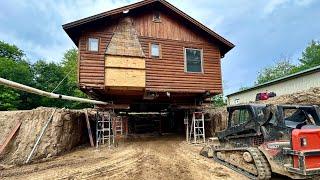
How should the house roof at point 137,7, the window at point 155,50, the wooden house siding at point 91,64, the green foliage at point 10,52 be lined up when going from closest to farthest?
the wooden house siding at point 91,64, the house roof at point 137,7, the window at point 155,50, the green foliage at point 10,52

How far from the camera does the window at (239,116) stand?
9.09 m

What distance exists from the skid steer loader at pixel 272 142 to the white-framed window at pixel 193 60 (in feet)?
23.4

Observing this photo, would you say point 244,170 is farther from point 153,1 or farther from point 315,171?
point 153,1

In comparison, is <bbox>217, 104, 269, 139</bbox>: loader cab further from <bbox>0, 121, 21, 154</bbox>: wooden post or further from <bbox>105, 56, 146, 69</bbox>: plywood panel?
<bbox>0, 121, 21, 154</bbox>: wooden post

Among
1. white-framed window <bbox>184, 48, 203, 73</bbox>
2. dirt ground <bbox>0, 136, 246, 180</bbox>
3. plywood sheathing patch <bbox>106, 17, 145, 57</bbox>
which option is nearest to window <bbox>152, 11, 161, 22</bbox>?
plywood sheathing patch <bbox>106, 17, 145, 57</bbox>

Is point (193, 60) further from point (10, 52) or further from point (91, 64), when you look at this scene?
point (10, 52)

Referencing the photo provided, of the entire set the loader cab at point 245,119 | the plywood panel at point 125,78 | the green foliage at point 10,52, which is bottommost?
the loader cab at point 245,119

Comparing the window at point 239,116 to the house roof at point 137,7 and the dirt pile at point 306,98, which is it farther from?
the house roof at point 137,7

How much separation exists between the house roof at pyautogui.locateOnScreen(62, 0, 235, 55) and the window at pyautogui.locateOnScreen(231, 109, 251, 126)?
8.32 meters

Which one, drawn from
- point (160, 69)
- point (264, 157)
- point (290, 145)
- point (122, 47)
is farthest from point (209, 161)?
point (122, 47)

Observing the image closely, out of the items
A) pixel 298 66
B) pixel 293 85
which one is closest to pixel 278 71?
pixel 298 66

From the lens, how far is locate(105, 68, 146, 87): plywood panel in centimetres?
1466

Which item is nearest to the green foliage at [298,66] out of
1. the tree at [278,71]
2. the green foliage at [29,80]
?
the tree at [278,71]

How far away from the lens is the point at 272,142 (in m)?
7.86
